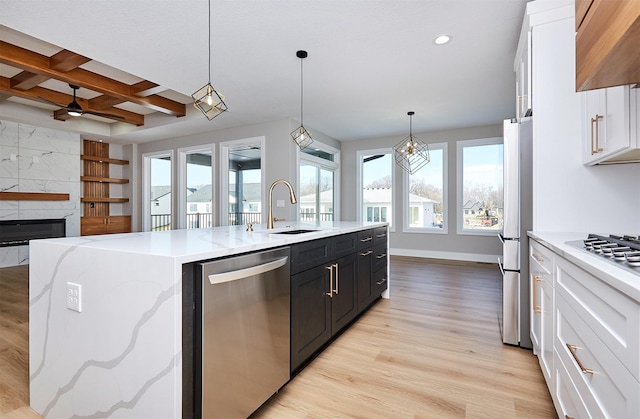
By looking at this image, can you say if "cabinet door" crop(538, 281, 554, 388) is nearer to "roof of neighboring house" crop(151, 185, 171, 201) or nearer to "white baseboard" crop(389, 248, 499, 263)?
"white baseboard" crop(389, 248, 499, 263)

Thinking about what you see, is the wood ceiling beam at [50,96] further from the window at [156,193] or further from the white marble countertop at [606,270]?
the white marble countertop at [606,270]

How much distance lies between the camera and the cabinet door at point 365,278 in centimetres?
295

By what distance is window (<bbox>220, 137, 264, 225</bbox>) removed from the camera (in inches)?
237

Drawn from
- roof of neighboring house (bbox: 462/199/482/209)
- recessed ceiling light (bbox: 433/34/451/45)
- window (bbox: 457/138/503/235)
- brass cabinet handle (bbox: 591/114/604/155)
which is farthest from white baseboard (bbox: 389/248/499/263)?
brass cabinet handle (bbox: 591/114/604/155)

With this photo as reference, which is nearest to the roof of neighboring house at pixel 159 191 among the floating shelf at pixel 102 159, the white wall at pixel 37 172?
the floating shelf at pixel 102 159

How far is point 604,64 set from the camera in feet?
3.71

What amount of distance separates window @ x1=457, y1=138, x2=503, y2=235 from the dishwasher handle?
533cm

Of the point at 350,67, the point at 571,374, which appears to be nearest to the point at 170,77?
the point at 350,67

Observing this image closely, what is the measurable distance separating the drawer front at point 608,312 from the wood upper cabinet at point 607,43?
29.5 inches

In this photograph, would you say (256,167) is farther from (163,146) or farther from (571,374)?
(571,374)

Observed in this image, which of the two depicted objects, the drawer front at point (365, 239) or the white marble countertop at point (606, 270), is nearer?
the white marble countertop at point (606, 270)

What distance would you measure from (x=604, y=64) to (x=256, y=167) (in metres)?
5.40

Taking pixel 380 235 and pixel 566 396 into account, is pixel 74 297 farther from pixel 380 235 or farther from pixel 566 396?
pixel 380 235

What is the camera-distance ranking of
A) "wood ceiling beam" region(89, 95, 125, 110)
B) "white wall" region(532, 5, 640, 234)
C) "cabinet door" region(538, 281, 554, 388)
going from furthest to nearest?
"wood ceiling beam" region(89, 95, 125, 110)
"white wall" region(532, 5, 640, 234)
"cabinet door" region(538, 281, 554, 388)
